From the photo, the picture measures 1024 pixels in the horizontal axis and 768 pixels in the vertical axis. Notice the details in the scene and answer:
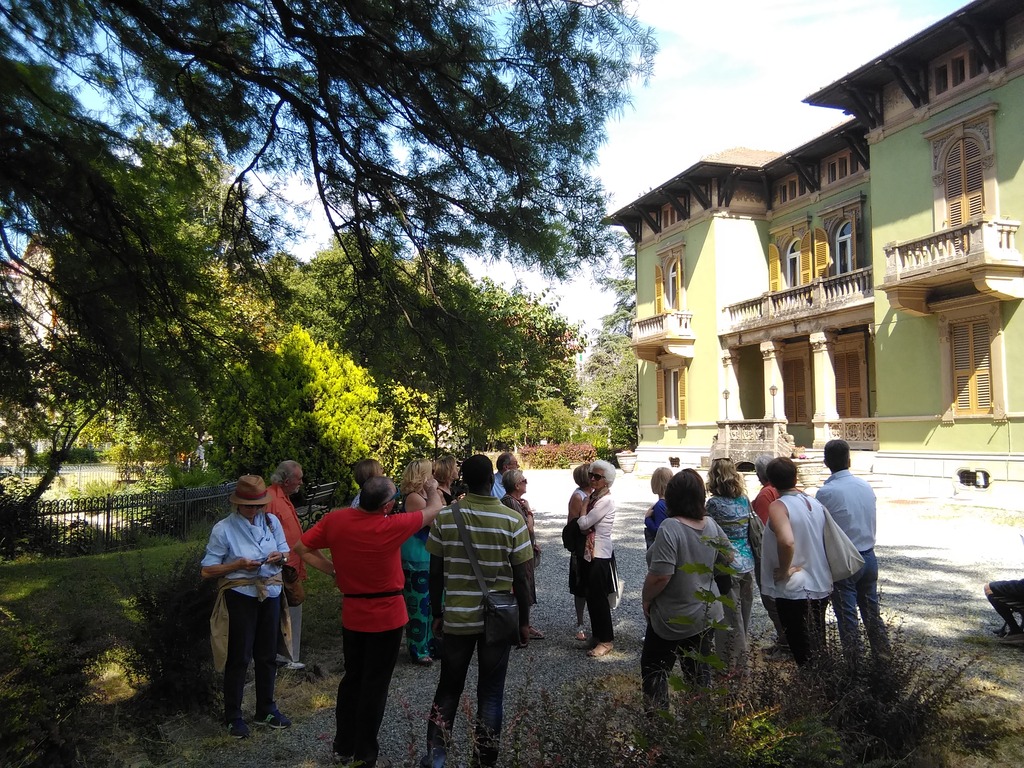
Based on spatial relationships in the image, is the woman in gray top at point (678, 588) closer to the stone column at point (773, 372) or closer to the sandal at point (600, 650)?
the sandal at point (600, 650)

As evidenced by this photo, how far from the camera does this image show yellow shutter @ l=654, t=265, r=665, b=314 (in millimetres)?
29766

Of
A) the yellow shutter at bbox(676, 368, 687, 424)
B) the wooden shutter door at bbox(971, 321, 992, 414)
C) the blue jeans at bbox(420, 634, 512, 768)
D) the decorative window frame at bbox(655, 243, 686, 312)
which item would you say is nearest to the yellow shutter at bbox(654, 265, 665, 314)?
the decorative window frame at bbox(655, 243, 686, 312)

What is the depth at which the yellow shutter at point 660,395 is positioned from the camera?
3000cm

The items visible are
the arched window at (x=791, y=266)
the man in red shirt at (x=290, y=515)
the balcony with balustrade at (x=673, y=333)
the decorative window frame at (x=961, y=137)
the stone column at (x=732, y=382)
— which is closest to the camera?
the man in red shirt at (x=290, y=515)

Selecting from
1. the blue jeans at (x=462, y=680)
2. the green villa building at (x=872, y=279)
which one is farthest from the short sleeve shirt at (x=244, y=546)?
the green villa building at (x=872, y=279)

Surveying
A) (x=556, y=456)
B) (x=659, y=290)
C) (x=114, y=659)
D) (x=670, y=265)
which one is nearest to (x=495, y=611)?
(x=114, y=659)

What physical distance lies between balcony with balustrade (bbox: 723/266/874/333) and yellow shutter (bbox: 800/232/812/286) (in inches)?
45.6

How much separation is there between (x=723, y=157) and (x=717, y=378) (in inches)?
313

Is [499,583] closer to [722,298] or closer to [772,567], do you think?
[772,567]

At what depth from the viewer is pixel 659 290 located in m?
30.0

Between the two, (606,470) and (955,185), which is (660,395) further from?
(606,470)

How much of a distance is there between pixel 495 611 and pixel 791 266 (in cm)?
2489

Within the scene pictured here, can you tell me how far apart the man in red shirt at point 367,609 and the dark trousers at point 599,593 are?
7.40ft

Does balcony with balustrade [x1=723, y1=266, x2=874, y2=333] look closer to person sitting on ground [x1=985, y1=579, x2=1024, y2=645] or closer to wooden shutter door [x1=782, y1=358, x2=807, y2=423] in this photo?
wooden shutter door [x1=782, y1=358, x2=807, y2=423]
